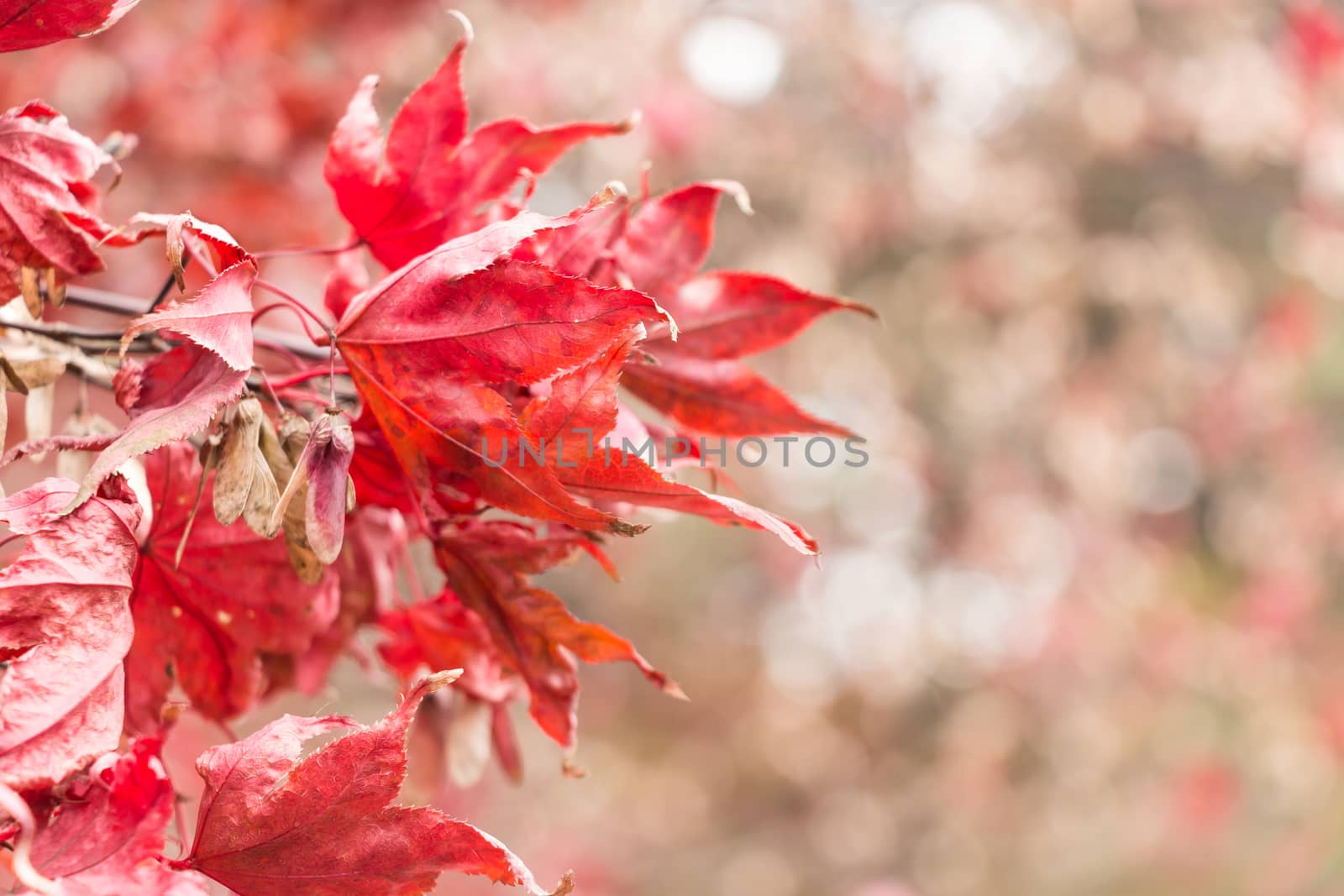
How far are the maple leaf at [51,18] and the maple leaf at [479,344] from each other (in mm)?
110

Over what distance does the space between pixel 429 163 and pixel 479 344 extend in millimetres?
127

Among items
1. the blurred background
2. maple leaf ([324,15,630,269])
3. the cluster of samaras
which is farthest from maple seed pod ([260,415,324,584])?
the blurred background

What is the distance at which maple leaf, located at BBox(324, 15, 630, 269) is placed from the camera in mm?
417

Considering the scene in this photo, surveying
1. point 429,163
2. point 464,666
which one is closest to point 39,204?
point 429,163

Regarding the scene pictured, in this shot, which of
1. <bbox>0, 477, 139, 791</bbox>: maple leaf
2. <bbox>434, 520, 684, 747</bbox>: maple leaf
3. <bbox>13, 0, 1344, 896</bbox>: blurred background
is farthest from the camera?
<bbox>13, 0, 1344, 896</bbox>: blurred background

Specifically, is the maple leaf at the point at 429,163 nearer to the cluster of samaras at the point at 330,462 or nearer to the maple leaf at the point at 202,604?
the cluster of samaras at the point at 330,462

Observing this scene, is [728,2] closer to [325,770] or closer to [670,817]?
[670,817]

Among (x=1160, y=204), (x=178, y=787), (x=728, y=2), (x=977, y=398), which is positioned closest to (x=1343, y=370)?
(x=1160, y=204)

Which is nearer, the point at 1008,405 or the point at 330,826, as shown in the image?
the point at 330,826

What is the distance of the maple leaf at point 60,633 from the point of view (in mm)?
283

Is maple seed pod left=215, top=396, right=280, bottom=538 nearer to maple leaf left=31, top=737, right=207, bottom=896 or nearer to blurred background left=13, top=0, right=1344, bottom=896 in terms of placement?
maple leaf left=31, top=737, right=207, bottom=896

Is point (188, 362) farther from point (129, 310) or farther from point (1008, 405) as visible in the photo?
point (1008, 405)

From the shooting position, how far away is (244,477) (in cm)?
32

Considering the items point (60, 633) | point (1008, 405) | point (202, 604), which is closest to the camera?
point (60, 633)
